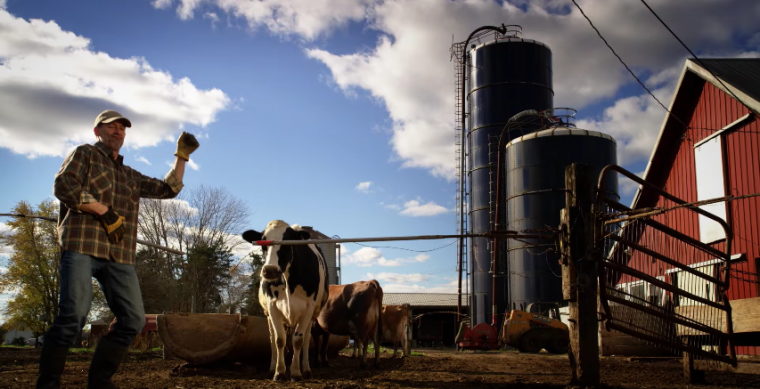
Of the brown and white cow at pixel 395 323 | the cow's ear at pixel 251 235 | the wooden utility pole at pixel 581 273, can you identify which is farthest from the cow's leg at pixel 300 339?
the brown and white cow at pixel 395 323

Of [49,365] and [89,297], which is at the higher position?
[89,297]

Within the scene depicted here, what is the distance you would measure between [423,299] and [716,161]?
38419 mm

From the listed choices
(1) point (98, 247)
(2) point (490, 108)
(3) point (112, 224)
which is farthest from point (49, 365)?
(2) point (490, 108)

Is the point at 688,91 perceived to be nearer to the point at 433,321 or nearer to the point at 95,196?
the point at 95,196

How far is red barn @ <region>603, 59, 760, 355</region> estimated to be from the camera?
40.8ft

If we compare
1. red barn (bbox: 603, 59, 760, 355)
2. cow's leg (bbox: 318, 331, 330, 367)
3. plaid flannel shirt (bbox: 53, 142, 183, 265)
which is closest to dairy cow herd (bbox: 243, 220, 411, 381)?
cow's leg (bbox: 318, 331, 330, 367)

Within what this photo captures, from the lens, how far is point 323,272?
10.1 m

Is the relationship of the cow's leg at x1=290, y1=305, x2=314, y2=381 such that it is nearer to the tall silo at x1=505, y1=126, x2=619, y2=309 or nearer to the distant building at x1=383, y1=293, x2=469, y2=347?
the tall silo at x1=505, y1=126, x2=619, y2=309

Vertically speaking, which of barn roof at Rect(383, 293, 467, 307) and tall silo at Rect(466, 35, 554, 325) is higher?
tall silo at Rect(466, 35, 554, 325)

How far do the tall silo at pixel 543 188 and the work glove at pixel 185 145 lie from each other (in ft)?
75.5

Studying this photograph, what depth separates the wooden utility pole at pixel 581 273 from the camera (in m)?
6.85

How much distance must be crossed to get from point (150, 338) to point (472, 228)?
1909 cm

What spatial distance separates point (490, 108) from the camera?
1320 inches

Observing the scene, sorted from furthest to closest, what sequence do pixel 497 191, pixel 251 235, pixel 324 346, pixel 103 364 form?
pixel 497 191 < pixel 324 346 < pixel 251 235 < pixel 103 364
